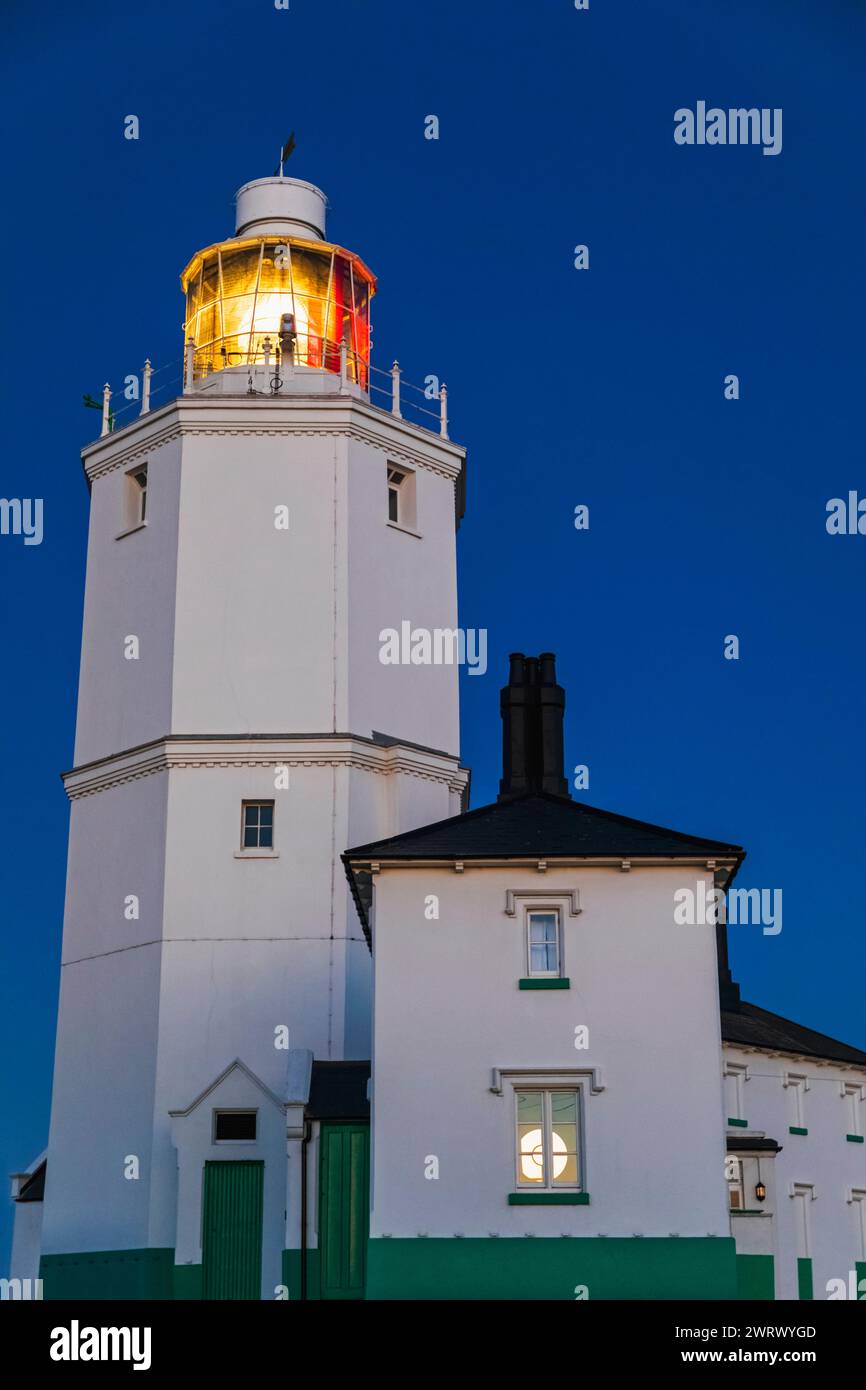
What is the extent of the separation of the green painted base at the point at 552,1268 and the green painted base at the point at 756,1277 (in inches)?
140

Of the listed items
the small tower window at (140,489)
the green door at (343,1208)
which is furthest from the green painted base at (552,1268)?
the small tower window at (140,489)

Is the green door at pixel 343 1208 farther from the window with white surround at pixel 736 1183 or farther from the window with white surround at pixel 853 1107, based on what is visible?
the window with white surround at pixel 853 1107

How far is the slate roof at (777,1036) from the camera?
38428 millimetres

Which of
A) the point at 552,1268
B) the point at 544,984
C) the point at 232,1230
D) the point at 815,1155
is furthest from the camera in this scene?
the point at 815,1155

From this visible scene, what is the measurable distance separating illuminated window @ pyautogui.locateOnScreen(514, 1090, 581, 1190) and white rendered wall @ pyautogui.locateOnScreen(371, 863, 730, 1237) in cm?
18

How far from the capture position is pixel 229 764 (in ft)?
111

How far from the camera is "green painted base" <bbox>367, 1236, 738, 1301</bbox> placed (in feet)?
76.7

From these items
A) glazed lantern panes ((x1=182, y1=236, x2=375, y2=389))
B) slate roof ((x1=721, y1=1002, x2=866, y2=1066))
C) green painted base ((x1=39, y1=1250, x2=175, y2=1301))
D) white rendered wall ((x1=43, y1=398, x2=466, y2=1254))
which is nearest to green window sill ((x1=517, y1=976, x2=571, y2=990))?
white rendered wall ((x1=43, y1=398, x2=466, y2=1254))

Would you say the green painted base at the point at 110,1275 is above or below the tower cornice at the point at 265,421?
below

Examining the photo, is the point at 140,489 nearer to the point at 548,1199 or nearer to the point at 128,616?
the point at 128,616

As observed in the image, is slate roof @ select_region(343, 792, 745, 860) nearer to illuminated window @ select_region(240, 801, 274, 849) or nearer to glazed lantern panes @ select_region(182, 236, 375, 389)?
illuminated window @ select_region(240, 801, 274, 849)

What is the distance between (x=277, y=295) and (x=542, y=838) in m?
17.7

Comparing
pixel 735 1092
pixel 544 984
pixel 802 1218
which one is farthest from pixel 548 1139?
pixel 802 1218

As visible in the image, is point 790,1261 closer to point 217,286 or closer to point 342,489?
point 342,489
